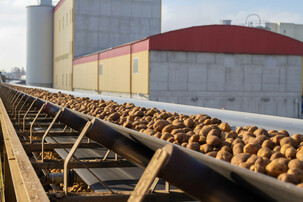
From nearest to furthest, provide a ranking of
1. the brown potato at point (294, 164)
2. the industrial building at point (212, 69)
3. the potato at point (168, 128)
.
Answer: the brown potato at point (294, 164) < the potato at point (168, 128) < the industrial building at point (212, 69)

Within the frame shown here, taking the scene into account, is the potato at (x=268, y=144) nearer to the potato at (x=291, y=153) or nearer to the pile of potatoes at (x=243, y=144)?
the pile of potatoes at (x=243, y=144)

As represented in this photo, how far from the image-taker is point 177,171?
1265mm

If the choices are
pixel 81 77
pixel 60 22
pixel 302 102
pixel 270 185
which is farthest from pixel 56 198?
pixel 60 22

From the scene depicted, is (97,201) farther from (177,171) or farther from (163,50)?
(163,50)

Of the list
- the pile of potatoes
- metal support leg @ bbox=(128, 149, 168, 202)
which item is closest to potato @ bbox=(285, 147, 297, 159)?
the pile of potatoes

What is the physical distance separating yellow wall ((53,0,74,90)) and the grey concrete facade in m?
0.95

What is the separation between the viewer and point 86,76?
2945cm

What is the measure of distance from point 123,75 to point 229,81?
19.2 feet

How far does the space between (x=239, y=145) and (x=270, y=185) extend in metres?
1.33

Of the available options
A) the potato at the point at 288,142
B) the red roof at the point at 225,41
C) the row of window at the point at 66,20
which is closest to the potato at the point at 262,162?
the potato at the point at 288,142

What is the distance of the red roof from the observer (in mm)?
19208

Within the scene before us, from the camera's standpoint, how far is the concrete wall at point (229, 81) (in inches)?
770

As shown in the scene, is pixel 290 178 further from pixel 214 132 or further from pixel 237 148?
pixel 214 132

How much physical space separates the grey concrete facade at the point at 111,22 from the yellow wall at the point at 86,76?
2.22 metres
